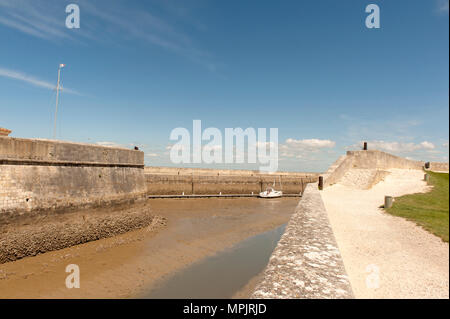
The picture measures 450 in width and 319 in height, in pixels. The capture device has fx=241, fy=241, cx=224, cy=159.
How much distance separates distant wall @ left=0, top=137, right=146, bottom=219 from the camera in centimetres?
1023

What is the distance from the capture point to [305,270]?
10.7 feet

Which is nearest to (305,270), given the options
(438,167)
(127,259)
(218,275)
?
(218,275)

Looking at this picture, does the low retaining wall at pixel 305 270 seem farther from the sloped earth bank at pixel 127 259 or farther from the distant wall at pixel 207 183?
the distant wall at pixel 207 183

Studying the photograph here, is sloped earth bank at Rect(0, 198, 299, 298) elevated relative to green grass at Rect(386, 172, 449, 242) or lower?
lower

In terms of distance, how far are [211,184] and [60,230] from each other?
24.1 meters

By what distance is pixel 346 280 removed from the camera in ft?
9.74

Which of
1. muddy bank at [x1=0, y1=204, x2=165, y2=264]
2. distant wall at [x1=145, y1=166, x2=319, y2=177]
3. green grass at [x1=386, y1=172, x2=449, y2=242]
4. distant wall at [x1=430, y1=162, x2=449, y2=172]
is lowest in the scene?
muddy bank at [x1=0, y1=204, x2=165, y2=264]

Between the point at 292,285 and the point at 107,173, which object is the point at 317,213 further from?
the point at 107,173

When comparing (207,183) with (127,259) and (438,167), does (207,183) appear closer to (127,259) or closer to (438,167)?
(127,259)

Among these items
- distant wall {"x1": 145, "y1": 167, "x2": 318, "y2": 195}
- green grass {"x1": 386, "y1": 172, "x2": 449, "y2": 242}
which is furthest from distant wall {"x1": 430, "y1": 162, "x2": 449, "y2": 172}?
green grass {"x1": 386, "y1": 172, "x2": 449, "y2": 242}

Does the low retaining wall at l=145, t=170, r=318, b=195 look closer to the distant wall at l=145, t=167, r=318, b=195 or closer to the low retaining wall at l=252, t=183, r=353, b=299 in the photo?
the distant wall at l=145, t=167, r=318, b=195

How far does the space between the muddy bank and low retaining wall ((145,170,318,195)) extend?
1675cm

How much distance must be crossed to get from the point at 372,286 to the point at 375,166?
22086 millimetres

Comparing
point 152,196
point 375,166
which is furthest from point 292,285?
point 152,196
